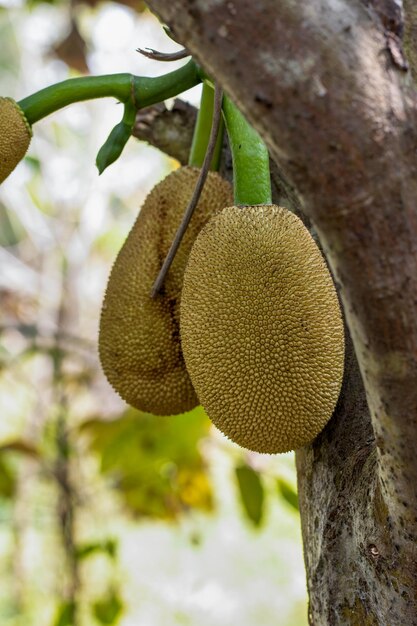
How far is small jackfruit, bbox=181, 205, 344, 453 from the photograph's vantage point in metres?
0.61

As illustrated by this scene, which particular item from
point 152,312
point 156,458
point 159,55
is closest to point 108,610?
point 156,458

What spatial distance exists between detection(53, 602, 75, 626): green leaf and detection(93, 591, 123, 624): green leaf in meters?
0.06

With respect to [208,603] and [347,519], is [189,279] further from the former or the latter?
[208,603]

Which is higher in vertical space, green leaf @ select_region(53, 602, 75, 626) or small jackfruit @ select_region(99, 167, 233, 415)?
small jackfruit @ select_region(99, 167, 233, 415)

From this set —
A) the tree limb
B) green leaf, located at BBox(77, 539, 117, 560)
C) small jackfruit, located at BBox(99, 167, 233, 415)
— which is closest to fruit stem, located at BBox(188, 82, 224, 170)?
small jackfruit, located at BBox(99, 167, 233, 415)

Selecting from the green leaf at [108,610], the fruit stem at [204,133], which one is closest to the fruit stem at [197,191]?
the fruit stem at [204,133]

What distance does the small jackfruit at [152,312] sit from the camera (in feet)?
2.61

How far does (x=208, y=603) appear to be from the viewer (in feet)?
10.3

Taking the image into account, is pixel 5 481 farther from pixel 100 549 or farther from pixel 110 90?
pixel 110 90

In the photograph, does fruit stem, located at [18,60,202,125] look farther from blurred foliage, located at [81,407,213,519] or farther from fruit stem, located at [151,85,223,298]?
blurred foliage, located at [81,407,213,519]

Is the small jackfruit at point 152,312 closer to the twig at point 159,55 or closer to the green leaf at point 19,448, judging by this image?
the twig at point 159,55

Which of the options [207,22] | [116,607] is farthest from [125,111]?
[116,607]

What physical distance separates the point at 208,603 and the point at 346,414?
2.70 metres

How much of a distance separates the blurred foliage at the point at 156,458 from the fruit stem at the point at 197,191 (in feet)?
1.86
